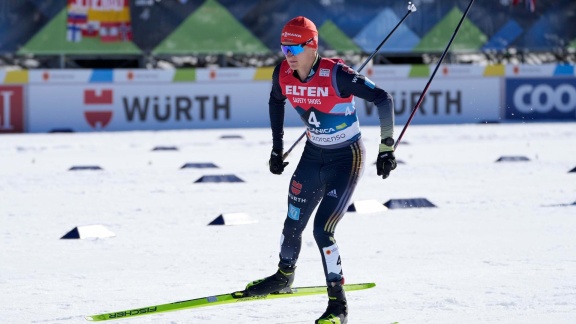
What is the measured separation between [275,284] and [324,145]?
841 mm

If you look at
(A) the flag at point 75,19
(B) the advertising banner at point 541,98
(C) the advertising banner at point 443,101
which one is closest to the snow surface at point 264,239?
(A) the flag at point 75,19

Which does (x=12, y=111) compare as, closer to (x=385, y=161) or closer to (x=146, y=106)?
(x=146, y=106)

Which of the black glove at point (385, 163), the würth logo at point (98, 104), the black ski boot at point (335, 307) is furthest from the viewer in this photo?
the würth logo at point (98, 104)

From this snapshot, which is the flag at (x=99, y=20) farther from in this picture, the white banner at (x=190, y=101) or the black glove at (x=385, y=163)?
the black glove at (x=385, y=163)

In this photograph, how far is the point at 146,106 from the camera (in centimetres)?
1962

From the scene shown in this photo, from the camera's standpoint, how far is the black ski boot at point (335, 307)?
226 inches

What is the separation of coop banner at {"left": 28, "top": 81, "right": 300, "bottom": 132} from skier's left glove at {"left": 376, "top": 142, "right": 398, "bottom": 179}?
13.8 m

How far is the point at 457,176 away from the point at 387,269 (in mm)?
6110

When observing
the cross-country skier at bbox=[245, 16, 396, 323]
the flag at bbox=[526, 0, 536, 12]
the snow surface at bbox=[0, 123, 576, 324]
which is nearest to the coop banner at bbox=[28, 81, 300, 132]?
the snow surface at bbox=[0, 123, 576, 324]

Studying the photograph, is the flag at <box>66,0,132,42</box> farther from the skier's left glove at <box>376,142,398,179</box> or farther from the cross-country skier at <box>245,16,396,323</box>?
the skier's left glove at <box>376,142,398,179</box>

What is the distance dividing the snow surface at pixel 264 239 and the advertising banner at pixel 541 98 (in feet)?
15.0

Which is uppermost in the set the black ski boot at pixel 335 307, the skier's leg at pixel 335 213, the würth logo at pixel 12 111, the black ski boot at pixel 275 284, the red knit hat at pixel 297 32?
the red knit hat at pixel 297 32

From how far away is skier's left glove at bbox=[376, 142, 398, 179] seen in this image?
19.7 ft

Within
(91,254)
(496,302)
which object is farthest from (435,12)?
(496,302)
